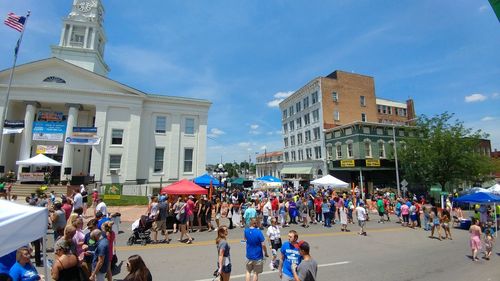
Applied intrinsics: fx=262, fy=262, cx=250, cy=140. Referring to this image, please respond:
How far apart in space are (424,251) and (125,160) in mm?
28948

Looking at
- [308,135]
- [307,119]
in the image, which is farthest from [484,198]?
[307,119]

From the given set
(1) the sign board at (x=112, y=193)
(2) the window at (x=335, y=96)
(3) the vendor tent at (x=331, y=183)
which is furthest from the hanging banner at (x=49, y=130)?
(2) the window at (x=335, y=96)

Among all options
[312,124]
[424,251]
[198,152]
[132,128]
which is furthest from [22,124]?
[312,124]

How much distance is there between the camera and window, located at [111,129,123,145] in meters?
30.1

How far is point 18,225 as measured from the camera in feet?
13.7

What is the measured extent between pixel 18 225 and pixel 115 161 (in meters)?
28.4

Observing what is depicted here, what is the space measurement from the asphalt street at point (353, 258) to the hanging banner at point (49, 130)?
67.5ft

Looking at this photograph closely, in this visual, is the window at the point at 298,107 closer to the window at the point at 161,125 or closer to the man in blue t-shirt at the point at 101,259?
the window at the point at 161,125

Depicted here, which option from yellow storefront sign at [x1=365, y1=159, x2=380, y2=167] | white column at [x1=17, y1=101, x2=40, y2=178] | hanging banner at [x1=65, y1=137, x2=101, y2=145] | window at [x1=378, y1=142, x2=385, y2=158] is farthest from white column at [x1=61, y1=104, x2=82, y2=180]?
window at [x1=378, y1=142, x2=385, y2=158]

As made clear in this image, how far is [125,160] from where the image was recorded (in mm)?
30078

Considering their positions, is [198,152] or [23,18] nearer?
[23,18]

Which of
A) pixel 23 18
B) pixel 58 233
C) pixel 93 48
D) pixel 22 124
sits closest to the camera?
pixel 58 233

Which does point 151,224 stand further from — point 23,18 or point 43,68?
point 43,68

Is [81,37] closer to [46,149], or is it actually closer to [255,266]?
[46,149]
